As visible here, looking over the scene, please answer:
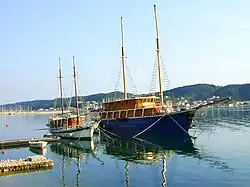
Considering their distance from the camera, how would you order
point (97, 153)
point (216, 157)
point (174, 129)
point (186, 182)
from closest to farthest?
1. point (186, 182)
2. point (216, 157)
3. point (97, 153)
4. point (174, 129)

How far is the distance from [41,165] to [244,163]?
17.4 metres

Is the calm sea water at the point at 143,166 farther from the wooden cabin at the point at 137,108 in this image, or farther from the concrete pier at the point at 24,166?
the wooden cabin at the point at 137,108

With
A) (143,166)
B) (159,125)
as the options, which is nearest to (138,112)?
(159,125)

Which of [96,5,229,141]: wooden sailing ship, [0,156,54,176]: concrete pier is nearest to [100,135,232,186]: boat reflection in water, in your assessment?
[96,5,229,141]: wooden sailing ship

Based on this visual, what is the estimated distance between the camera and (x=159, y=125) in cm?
5250

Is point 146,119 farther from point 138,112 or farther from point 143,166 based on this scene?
point 143,166

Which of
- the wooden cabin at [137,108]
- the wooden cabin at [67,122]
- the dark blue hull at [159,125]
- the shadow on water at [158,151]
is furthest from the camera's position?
the wooden cabin at [67,122]

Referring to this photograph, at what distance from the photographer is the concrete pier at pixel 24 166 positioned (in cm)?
2956

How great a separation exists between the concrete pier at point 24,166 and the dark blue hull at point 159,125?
74.9ft

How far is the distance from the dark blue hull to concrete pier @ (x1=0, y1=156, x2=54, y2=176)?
22.8m

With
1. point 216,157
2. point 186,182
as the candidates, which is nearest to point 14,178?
point 186,182

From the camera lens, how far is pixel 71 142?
53.1 metres

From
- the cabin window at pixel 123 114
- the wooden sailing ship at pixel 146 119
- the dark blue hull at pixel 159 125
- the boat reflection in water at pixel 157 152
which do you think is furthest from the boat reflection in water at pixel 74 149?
the cabin window at pixel 123 114

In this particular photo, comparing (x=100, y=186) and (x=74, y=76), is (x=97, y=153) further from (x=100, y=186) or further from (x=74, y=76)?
(x=74, y=76)
